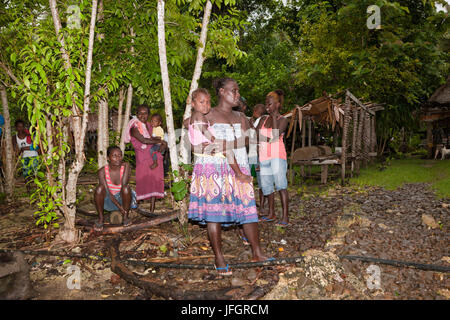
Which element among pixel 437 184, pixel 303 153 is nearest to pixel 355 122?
pixel 303 153

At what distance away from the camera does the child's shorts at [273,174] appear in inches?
189

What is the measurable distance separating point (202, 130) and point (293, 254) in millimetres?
2004

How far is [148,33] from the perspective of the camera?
518 cm

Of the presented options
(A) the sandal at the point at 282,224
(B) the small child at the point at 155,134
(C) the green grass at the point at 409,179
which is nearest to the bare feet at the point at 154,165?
(B) the small child at the point at 155,134

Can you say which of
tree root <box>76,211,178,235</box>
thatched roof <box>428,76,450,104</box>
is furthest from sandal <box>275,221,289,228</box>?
thatched roof <box>428,76,450,104</box>

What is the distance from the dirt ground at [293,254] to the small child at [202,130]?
113 centimetres

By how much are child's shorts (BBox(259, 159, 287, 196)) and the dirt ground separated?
64cm

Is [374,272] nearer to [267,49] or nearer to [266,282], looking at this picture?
[266,282]

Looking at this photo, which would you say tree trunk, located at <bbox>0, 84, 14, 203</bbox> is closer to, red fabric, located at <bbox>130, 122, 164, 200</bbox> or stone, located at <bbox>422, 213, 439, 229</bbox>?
red fabric, located at <bbox>130, 122, 164, 200</bbox>

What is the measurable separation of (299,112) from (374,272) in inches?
214

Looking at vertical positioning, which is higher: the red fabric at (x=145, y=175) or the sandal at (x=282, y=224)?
the red fabric at (x=145, y=175)

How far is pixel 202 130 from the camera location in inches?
121

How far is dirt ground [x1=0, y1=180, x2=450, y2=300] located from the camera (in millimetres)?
2959

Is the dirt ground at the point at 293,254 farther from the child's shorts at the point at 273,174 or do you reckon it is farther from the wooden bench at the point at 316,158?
the wooden bench at the point at 316,158
